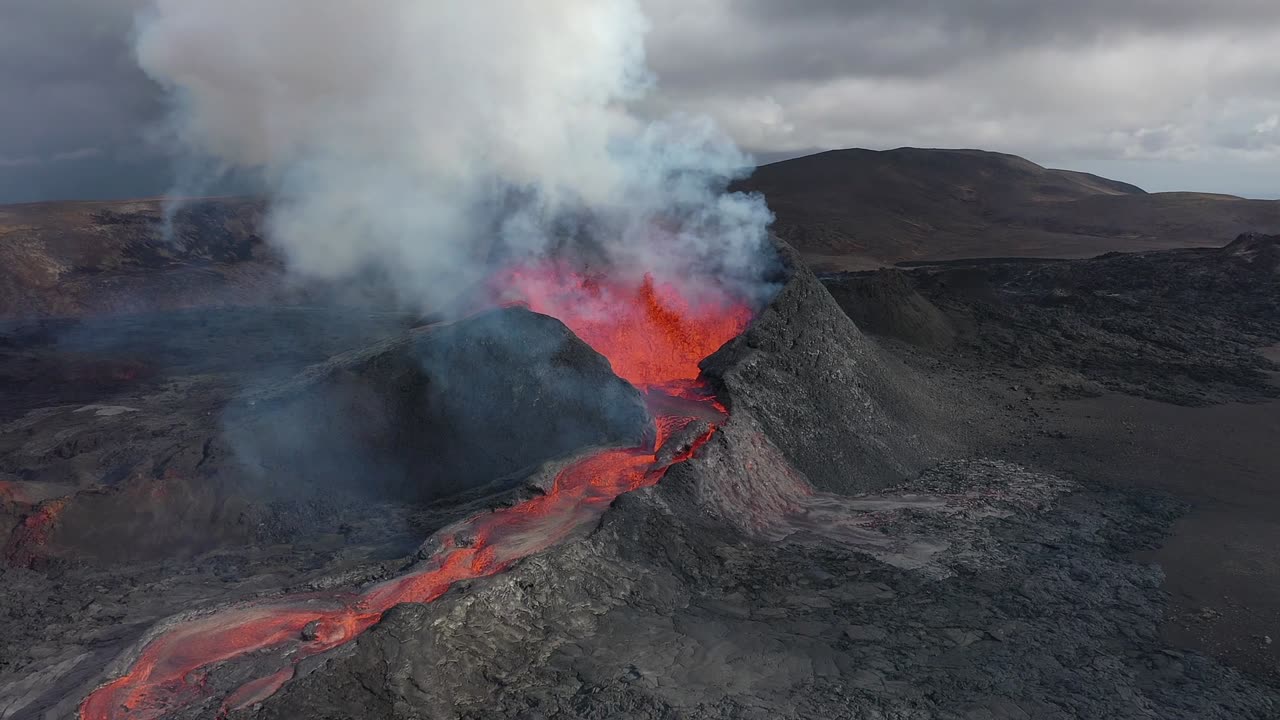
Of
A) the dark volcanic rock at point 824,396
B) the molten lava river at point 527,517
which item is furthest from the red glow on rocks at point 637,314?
the dark volcanic rock at point 824,396

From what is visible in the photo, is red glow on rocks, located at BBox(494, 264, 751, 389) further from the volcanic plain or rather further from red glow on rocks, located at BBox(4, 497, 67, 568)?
red glow on rocks, located at BBox(4, 497, 67, 568)

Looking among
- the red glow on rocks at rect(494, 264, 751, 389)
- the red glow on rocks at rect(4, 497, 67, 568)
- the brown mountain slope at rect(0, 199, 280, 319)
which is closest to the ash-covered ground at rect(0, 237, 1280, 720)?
the red glow on rocks at rect(4, 497, 67, 568)

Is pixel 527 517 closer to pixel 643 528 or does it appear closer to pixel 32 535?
pixel 643 528

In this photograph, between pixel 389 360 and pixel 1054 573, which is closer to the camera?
pixel 1054 573

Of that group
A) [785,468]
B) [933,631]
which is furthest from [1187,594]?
[785,468]

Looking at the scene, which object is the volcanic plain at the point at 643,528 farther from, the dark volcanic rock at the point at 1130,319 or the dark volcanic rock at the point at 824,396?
the dark volcanic rock at the point at 1130,319

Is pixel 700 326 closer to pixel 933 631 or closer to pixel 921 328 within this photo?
pixel 933 631

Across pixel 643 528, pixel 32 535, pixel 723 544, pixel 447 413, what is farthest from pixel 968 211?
pixel 32 535
